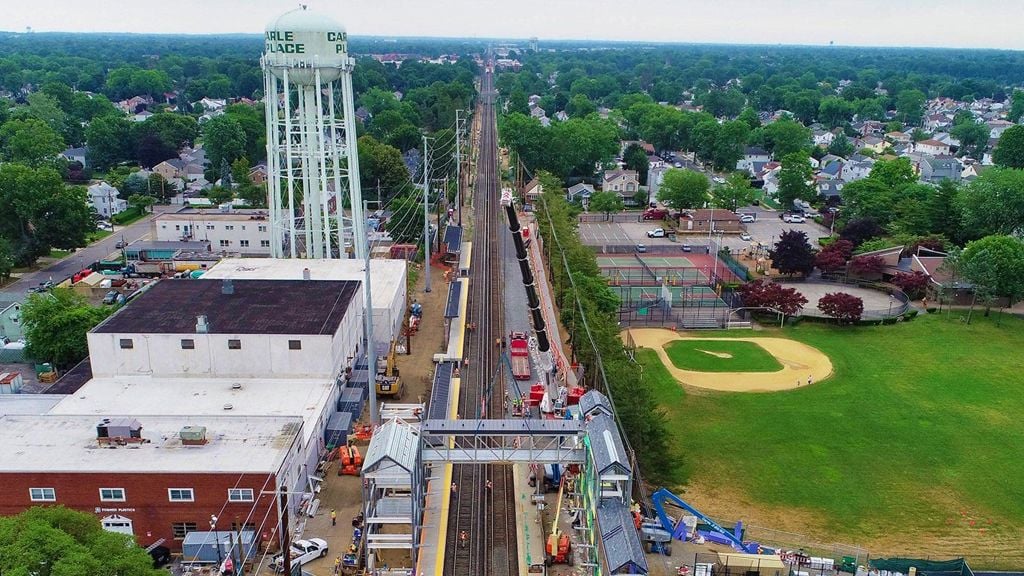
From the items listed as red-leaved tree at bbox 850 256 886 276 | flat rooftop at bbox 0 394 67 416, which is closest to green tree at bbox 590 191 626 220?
red-leaved tree at bbox 850 256 886 276

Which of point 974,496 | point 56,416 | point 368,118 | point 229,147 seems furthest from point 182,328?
point 368,118

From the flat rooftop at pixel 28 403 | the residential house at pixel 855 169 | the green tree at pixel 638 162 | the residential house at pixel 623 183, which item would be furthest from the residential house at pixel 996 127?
the flat rooftop at pixel 28 403

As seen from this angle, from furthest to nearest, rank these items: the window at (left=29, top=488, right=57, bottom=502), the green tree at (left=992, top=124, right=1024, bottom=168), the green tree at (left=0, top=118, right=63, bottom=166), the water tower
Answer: the green tree at (left=992, top=124, right=1024, bottom=168), the green tree at (left=0, top=118, right=63, bottom=166), the water tower, the window at (left=29, top=488, right=57, bottom=502)

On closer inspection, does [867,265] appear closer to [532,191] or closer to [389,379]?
[532,191]

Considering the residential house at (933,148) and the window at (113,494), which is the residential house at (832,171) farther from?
the window at (113,494)

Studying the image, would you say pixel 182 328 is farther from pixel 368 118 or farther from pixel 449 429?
pixel 368 118

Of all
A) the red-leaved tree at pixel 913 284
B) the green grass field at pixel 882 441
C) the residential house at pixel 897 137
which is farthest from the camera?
the residential house at pixel 897 137

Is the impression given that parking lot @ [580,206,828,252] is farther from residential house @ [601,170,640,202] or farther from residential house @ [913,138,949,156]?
residential house @ [913,138,949,156]
